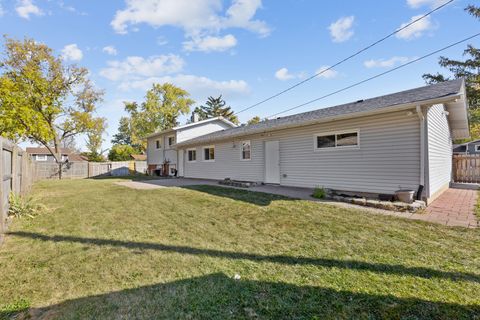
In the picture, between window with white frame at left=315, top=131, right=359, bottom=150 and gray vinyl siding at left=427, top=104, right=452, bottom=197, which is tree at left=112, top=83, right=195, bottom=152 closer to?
window with white frame at left=315, top=131, right=359, bottom=150

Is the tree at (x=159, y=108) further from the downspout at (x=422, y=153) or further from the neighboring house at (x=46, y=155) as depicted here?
the downspout at (x=422, y=153)

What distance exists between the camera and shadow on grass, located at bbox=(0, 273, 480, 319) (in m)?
2.18

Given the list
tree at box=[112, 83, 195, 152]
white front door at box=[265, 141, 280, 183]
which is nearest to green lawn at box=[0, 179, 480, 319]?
white front door at box=[265, 141, 280, 183]

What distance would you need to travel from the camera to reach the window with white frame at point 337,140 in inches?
321

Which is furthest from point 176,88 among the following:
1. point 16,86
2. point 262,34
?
point 262,34

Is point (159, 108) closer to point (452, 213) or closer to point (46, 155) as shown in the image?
point (46, 155)

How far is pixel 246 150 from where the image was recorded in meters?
12.4

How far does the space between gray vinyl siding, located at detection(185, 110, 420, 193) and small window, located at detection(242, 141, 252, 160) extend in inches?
13.7

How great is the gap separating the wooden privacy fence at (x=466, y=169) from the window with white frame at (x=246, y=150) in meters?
10.3

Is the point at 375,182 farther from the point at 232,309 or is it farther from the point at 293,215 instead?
the point at 232,309

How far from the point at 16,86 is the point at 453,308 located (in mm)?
26715

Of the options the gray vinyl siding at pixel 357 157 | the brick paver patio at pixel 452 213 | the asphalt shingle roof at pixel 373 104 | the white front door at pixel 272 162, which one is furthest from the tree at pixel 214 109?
→ the brick paver patio at pixel 452 213

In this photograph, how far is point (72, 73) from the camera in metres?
21.9

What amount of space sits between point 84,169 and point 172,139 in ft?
30.7
